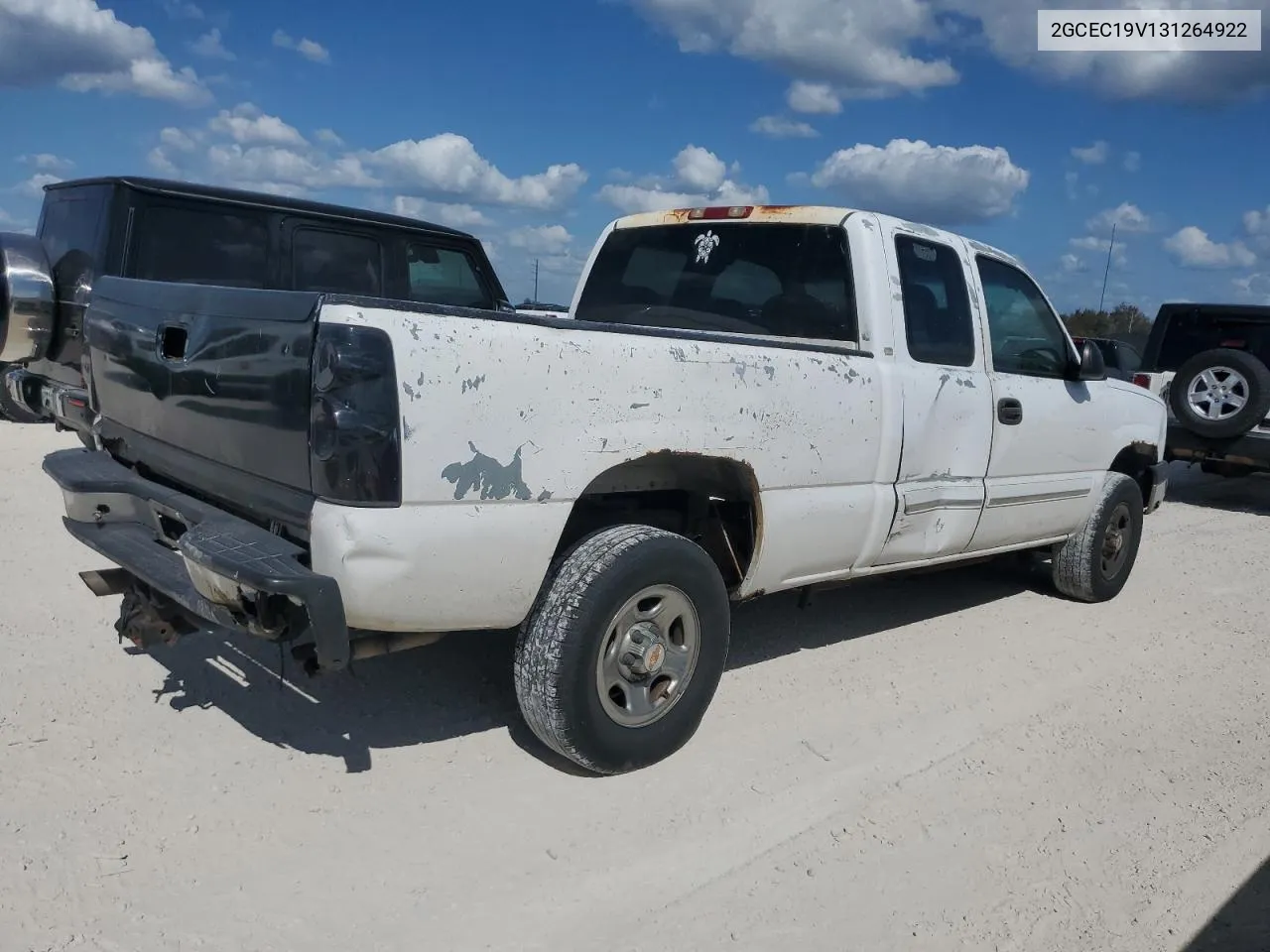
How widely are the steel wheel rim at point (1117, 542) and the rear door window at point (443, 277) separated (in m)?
4.64

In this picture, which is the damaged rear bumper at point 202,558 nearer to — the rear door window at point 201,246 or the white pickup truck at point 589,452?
the white pickup truck at point 589,452

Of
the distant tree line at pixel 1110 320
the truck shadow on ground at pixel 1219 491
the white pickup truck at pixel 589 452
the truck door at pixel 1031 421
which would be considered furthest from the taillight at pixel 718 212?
the distant tree line at pixel 1110 320

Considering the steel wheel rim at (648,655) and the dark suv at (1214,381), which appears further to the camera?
the dark suv at (1214,381)

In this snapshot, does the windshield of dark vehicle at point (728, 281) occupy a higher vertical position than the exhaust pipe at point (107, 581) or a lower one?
higher

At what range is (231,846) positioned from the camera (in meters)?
2.93

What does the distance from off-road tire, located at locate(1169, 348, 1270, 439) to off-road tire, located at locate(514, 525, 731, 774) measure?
6950mm

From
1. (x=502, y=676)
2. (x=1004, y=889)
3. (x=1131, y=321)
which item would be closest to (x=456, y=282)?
(x=502, y=676)

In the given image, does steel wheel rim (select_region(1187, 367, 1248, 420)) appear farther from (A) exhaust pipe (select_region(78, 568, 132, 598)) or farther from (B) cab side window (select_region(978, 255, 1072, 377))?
(A) exhaust pipe (select_region(78, 568, 132, 598))

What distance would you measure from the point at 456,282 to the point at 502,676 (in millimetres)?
4509

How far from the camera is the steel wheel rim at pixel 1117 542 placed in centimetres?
618

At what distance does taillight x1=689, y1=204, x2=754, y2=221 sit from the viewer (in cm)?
470

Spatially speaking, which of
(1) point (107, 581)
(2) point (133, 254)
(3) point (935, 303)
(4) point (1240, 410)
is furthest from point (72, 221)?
(4) point (1240, 410)

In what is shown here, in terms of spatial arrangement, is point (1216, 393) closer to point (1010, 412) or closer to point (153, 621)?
point (1010, 412)

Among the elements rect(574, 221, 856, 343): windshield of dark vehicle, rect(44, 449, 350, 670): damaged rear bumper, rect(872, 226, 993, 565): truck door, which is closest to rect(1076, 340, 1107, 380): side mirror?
rect(872, 226, 993, 565): truck door
